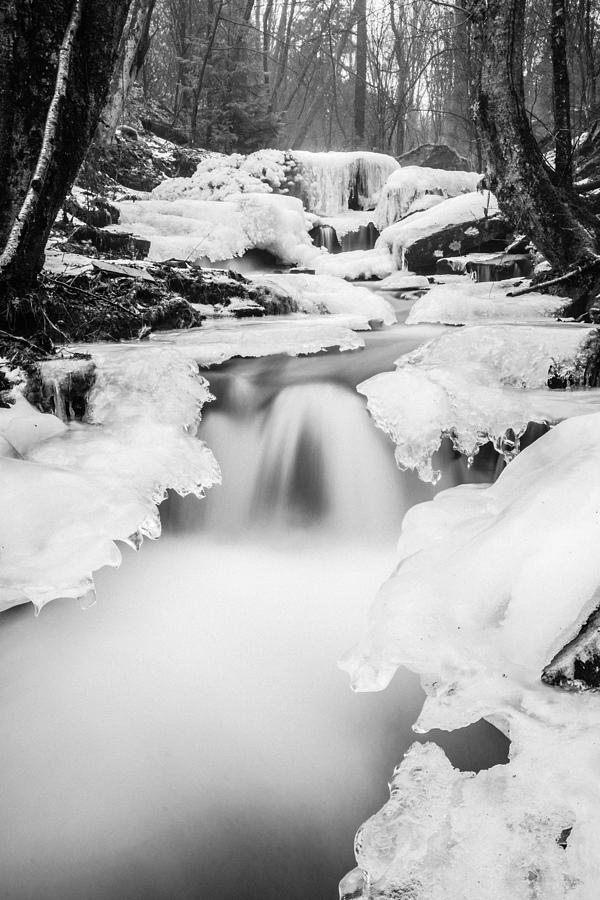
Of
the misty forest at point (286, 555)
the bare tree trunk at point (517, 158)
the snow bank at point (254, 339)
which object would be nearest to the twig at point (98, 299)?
the misty forest at point (286, 555)

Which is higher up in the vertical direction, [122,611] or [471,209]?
[471,209]

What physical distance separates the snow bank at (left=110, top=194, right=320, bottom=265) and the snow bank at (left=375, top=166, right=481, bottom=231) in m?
2.71

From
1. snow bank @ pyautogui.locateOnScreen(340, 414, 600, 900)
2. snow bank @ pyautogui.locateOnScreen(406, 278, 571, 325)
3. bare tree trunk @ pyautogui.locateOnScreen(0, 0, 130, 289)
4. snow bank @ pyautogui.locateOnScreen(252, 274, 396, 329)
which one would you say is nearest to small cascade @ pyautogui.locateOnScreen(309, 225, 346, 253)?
snow bank @ pyautogui.locateOnScreen(252, 274, 396, 329)

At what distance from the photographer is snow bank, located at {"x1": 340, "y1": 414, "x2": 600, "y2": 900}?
1.23 meters

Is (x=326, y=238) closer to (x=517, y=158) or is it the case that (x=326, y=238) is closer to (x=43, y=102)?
(x=517, y=158)

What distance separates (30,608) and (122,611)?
356mm

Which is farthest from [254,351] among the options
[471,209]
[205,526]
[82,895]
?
[471,209]

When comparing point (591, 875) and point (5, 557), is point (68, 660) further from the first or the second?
point (591, 875)

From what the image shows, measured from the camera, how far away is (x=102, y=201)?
26.0 feet

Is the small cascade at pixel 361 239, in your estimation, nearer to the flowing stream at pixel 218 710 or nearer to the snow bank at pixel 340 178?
the snow bank at pixel 340 178

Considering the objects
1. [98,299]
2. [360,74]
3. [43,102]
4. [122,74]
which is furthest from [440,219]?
[360,74]

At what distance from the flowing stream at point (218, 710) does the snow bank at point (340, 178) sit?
35.2 feet

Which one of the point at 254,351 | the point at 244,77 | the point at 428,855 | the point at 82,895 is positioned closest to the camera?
the point at 428,855

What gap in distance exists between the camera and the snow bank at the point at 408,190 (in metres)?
11.3
